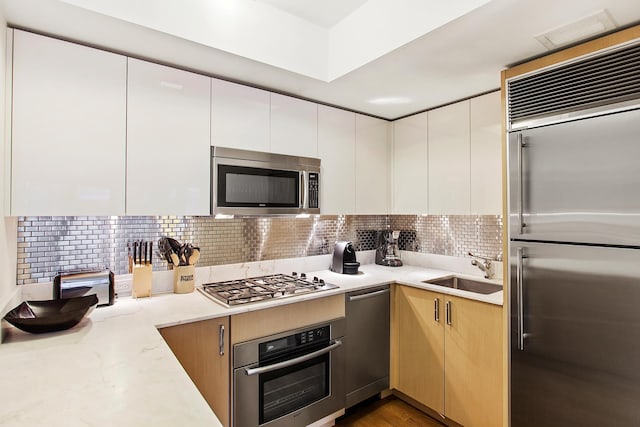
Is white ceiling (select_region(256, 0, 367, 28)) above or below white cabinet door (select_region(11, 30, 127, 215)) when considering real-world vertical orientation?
above

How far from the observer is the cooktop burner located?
6.58 ft

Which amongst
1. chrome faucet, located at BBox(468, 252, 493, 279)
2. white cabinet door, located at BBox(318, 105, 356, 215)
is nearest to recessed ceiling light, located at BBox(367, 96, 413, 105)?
white cabinet door, located at BBox(318, 105, 356, 215)

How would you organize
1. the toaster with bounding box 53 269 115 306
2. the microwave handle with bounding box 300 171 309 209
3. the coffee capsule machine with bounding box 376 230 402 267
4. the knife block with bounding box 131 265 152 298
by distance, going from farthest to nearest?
the coffee capsule machine with bounding box 376 230 402 267, the microwave handle with bounding box 300 171 309 209, the knife block with bounding box 131 265 152 298, the toaster with bounding box 53 269 115 306

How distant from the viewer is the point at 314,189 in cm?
257

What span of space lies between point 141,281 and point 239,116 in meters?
1.18

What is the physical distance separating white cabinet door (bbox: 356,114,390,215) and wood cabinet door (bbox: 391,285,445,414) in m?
0.77

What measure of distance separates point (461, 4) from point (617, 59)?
79 centimetres

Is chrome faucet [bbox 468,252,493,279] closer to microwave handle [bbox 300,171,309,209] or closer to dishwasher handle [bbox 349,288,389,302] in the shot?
dishwasher handle [bbox 349,288,389,302]

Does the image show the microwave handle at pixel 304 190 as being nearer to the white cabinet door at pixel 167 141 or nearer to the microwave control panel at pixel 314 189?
the microwave control panel at pixel 314 189

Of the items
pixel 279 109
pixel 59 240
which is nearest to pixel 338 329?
pixel 279 109

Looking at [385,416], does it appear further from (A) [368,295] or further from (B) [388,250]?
(B) [388,250]

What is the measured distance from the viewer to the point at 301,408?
213 cm

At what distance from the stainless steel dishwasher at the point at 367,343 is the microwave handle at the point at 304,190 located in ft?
Result: 2.31

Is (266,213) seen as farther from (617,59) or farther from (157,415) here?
(617,59)
